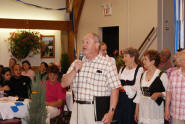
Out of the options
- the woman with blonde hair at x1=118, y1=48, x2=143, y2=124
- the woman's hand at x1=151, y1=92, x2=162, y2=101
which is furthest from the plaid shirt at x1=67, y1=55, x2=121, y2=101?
the woman with blonde hair at x1=118, y1=48, x2=143, y2=124

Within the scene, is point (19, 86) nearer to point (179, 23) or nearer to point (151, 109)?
point (151, 109)

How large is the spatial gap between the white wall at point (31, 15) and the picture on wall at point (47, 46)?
0.52ft

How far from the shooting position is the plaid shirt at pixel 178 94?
3865mm

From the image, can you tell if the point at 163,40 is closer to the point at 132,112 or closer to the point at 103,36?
the point at 132,112

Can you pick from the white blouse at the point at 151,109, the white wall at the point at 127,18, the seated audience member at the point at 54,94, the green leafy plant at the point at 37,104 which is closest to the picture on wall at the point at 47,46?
the white wall at the point at 127,18

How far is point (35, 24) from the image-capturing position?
1184 centimetres

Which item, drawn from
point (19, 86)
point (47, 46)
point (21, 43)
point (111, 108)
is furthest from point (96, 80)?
point (47, 46)

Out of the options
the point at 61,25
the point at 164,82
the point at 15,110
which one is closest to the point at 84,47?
the point at 164,82

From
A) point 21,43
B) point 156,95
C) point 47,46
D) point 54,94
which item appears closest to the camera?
point 156,95

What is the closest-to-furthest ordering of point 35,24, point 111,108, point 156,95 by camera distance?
point 111,108 → point 156,95 → point 35,24

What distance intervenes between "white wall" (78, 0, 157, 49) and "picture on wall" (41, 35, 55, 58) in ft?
4.90

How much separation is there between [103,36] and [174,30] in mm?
4450

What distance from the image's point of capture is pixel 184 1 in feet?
22.8

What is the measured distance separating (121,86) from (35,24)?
7.67 m
